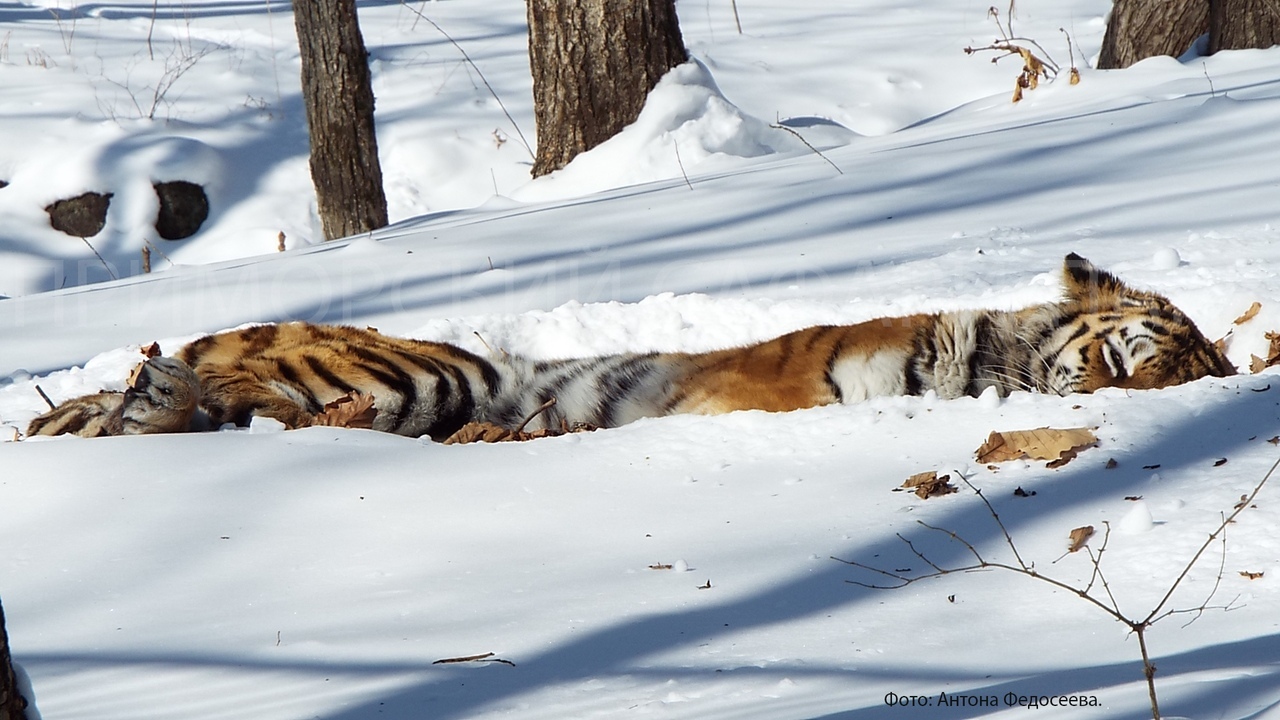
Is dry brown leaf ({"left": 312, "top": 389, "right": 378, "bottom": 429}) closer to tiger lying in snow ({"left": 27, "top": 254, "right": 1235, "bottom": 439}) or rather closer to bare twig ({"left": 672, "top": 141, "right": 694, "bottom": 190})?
tiger lying in snow ({"left": 27, "top": 254, "right": 1235, "bottom": 439})

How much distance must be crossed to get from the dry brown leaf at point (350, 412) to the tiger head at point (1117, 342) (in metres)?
2.08

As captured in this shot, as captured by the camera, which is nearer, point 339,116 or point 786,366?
point 786,366

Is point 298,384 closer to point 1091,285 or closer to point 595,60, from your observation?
point 1091,285

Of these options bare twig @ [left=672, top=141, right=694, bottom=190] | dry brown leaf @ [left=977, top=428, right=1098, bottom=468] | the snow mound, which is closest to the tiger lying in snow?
dry brown leaf @ [left=977, top=428, right=1098, bottom=468]

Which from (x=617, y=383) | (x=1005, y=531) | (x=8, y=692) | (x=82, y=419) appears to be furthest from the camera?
(x=617, y=383)

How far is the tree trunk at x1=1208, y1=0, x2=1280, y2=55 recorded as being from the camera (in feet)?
23.1

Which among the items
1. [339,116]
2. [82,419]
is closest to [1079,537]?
[82,419]

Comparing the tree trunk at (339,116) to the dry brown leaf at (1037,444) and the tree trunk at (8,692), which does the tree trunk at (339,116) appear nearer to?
the dry brown leaf at (1037,444)

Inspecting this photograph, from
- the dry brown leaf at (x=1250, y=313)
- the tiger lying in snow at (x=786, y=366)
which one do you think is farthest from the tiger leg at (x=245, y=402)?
the dry brown leaf at (x=1250, y=313)

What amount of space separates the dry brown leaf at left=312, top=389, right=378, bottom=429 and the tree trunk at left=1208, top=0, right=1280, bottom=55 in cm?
602

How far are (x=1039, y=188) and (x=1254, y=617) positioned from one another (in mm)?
3852

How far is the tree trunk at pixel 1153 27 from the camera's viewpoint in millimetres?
7164

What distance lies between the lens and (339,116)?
7.17m

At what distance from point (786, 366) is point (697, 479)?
3.62ft
